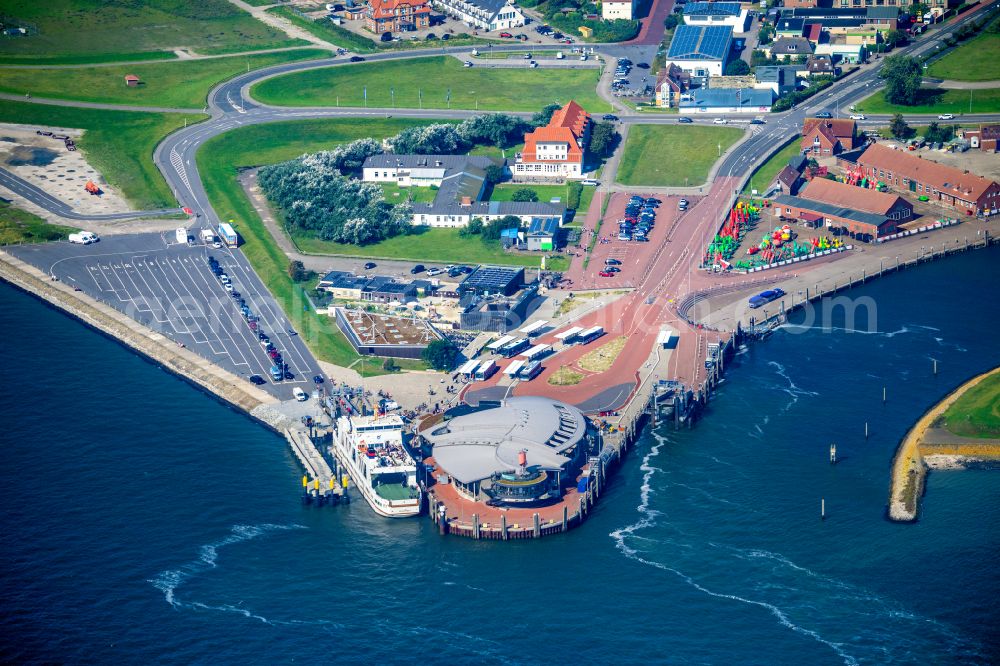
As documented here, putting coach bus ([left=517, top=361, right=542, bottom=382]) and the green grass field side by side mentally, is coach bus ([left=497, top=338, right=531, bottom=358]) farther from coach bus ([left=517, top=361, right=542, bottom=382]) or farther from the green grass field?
the green grass field

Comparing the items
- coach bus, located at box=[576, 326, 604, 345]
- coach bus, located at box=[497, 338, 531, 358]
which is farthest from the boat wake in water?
coach bus, located at box=[576, 326, 604, 345]

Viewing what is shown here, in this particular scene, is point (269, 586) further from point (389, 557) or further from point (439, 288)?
point (439, 288)

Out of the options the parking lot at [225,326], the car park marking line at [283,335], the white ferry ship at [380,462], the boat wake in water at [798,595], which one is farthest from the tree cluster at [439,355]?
the boat wake in water at [798,595]

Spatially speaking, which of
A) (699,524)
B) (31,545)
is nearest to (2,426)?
(31,545)

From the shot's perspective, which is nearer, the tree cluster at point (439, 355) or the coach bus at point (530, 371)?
the coach bus at point (530, 371)

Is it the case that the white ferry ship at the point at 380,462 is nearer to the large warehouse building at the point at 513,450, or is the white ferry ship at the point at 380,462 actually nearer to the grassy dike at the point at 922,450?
A: the large warehouse building at the point at 513,450

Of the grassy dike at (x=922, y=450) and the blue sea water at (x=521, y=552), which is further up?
the grassy dike at (x=922, y=450)
